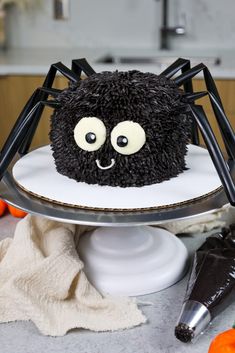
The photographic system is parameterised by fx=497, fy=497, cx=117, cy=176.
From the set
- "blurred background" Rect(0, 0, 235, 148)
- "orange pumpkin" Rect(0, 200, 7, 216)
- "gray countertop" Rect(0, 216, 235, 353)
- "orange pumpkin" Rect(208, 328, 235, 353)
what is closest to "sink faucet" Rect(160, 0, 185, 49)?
"blurred background" Rect(0, 0, 235, 148)

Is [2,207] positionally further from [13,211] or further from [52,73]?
[52,73]

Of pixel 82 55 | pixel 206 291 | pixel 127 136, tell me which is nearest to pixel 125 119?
pixel 127 136

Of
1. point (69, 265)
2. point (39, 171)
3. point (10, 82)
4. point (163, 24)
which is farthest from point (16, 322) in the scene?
point (163, 24)

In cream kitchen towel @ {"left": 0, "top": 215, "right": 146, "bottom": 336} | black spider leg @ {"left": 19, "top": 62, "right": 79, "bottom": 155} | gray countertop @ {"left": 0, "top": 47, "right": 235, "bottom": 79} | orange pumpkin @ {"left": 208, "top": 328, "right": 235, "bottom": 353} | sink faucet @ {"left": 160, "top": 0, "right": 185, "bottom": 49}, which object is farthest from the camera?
sink faucet @ {"left": 160, "top": 0, "right": 185, "bottom": 49}

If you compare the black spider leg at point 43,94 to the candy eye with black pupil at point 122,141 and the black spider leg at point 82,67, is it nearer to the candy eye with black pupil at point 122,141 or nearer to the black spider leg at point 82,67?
the black spider leg at point 82,67

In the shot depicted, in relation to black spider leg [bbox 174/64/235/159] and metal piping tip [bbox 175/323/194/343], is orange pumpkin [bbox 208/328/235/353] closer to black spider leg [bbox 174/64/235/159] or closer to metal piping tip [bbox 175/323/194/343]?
metal piping tip [bbox 175/323/194/343]

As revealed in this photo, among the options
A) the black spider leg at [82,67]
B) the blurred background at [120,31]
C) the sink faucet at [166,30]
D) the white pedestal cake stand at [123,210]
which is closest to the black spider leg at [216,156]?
the white pedestal cake stand at [123,210]
